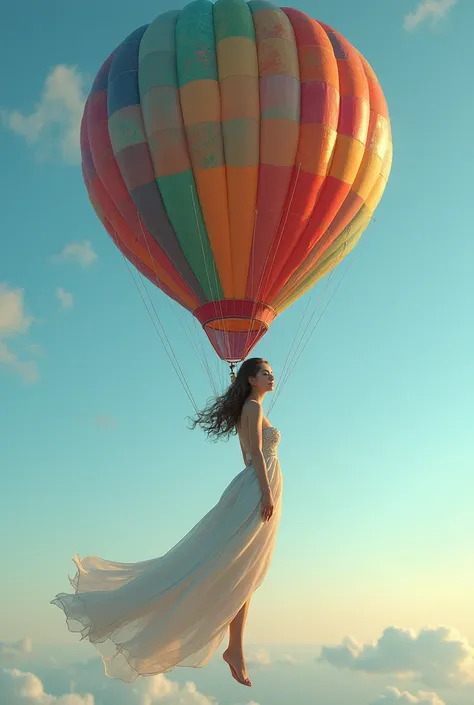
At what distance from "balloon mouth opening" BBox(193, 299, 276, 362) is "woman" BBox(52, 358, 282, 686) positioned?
18.7ft

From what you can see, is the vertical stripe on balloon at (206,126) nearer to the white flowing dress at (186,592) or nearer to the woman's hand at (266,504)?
the white flowing dress at (186,592)

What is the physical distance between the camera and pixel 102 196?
14.9m

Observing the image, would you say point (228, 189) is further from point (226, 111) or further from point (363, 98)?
point (363, 98)

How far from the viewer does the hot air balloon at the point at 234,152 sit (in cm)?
1366

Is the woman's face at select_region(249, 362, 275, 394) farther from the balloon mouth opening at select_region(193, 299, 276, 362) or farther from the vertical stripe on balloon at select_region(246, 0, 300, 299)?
the vertical stripe on balloon at select_region(246, 0, 300, 299)

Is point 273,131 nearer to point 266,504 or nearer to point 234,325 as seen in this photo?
point 234,325

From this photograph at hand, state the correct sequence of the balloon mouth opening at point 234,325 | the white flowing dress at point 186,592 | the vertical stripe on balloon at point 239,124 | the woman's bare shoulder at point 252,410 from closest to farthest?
the white flowing dress at point 186,592, the woman's bare shoulder at point 252,410, the vertical stripe on balloon at point 239,124, the balloon mouth opening at point 234,325

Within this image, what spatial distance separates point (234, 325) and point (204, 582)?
677 centimetres

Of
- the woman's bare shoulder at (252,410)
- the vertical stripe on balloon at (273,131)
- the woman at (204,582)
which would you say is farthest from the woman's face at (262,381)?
the vertical stripe on balloon at (273,131)

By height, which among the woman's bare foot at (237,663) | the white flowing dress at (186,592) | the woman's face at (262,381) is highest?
the woman's face at (262,381)

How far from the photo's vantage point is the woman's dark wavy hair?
8438 mm

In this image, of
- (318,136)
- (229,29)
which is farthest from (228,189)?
(229,29)

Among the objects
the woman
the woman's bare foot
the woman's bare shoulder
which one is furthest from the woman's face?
the woman's bare foot

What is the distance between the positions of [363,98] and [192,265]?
4.06 meters
